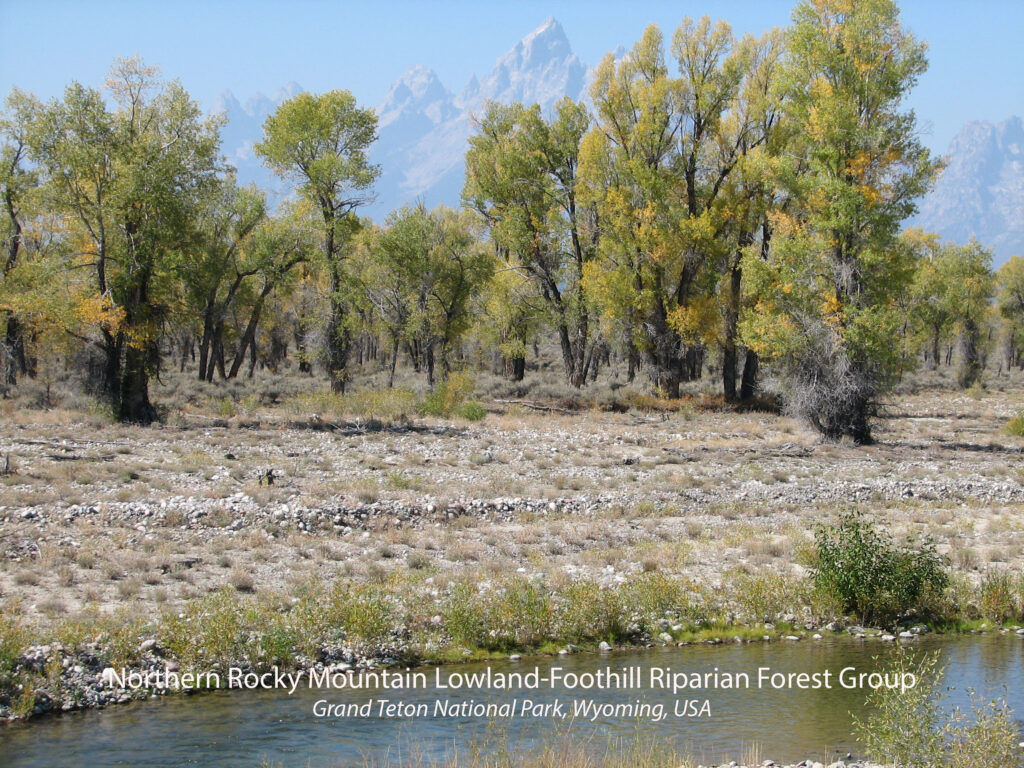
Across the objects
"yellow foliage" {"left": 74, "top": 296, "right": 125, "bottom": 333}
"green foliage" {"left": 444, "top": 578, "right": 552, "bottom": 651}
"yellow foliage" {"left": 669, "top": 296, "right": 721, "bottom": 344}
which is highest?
"yellow foliage" {"left": 669, "top": 296, "right": 721, "bottom": 344}

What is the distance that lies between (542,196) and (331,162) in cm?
1321

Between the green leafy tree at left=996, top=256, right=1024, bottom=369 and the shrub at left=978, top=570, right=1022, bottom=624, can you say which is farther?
the green leafy tree at left=996, top=256, right=1024, bottom=369

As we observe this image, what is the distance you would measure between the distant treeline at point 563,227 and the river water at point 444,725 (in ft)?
60.5

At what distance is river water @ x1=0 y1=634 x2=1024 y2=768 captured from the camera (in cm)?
821

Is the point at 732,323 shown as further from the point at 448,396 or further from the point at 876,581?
the point at 876,581

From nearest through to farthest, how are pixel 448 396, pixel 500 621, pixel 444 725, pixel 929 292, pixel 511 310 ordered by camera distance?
pixel 444 725 < pixel 500 621 < pixel 448 396 < pixel 511 310 < pixel 929 292

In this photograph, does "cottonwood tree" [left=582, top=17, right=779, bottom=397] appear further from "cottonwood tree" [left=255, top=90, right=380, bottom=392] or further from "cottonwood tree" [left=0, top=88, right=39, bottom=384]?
"cottonwood tree" [left=0, top=88, right=39, bottom=384]

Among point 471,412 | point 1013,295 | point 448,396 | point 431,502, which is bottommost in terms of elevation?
point 431,502

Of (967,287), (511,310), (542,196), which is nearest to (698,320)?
(542,196)

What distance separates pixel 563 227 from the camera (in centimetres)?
4300

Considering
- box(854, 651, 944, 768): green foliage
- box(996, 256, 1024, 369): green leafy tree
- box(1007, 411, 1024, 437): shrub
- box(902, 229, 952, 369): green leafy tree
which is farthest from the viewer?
box(996, 256, 1024, 369): green leafy tree

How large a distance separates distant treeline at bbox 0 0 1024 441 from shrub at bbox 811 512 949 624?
14.8m

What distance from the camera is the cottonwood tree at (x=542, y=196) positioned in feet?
142

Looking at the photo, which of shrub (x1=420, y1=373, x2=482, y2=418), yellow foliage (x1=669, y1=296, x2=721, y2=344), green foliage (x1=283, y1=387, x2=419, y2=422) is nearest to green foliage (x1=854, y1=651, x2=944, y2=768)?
green foliage (x1=283, y1=387, x2=419, y2=422)
